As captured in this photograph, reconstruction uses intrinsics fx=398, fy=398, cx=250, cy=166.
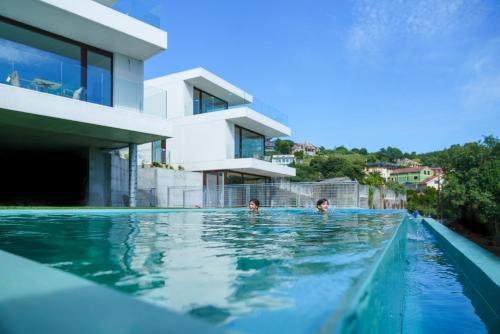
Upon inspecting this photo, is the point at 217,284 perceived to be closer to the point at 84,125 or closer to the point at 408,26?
the point at 84,125

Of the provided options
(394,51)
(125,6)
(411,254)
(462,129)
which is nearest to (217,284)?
(411,254)

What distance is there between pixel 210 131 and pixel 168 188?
6.59m

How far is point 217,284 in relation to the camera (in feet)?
6.67

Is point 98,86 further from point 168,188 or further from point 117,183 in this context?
point 168,188

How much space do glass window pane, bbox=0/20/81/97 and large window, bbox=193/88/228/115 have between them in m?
13.8

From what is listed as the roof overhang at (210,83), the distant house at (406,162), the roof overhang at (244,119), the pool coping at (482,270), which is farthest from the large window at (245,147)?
the distant house at (406,162)

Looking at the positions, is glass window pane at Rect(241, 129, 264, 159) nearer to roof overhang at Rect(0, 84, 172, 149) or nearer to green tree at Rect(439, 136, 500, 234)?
roof overhang at Rect(0, 84, 172, 149)

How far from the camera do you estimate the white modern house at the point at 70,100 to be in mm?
12250

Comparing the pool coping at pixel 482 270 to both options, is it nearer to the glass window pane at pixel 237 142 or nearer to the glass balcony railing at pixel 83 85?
the glass balcony railing at pixel 83 85

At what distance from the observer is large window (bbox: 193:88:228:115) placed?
91.9 feet

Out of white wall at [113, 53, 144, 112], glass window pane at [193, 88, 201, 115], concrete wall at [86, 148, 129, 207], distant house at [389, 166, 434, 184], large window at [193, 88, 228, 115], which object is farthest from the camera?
distant house at [389, 166, 434, 184]

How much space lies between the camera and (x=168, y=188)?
2036 centimetres

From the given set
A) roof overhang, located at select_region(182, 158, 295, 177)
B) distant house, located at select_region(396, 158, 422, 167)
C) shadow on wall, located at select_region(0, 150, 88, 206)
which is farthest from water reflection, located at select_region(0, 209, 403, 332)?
distant house, located at select_region(396, 158, 422, 167)

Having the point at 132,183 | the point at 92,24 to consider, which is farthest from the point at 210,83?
the point at 92,24
